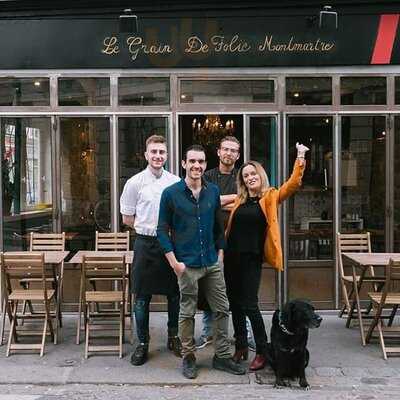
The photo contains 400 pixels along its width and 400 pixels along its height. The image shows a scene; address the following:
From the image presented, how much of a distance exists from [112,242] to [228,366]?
2.68 metres

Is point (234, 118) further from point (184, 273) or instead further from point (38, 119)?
point (184, 273)

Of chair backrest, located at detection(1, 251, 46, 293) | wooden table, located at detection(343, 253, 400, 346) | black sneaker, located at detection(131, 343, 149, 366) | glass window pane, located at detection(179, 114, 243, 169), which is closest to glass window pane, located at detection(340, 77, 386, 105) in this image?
glass window pane, located at detection(179, 114, 243, 169)

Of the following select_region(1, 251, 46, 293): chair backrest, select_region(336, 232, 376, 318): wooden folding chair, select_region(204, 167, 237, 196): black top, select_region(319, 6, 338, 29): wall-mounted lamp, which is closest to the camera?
select_region(1, 251, 46, 293): chair backrest

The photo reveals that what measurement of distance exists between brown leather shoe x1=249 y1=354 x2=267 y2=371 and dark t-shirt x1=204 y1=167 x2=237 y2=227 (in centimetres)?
133

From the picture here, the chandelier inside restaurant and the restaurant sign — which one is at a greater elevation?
the restaurant sign

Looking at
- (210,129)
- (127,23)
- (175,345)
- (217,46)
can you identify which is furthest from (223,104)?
(175,345)

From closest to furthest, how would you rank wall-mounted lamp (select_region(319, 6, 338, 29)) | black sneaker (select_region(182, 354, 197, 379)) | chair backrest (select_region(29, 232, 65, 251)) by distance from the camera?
1. black sneaker (select_region(182, 354, 197, 379))
2. wall-mounted lamp (select_region(319, 6, 338, 29))
3. chair backrest (select_region(29, 232, 65, 251))

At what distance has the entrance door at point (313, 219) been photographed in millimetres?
8016

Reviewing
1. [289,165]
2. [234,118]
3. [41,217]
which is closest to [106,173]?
[41,217]

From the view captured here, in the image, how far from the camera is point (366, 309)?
24.8ft

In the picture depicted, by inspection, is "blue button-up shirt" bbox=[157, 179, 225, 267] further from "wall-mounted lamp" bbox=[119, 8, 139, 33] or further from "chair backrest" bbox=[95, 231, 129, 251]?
"wall-mounted lamp" bbox=[119, 8, 139, 33]

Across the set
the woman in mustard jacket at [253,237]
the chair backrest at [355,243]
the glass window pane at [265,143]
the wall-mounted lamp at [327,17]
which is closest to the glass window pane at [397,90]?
the wall-mounted lamp at [327,17]

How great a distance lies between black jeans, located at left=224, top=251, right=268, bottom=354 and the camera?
5.62 meters

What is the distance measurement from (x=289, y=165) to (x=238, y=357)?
3.00 m
